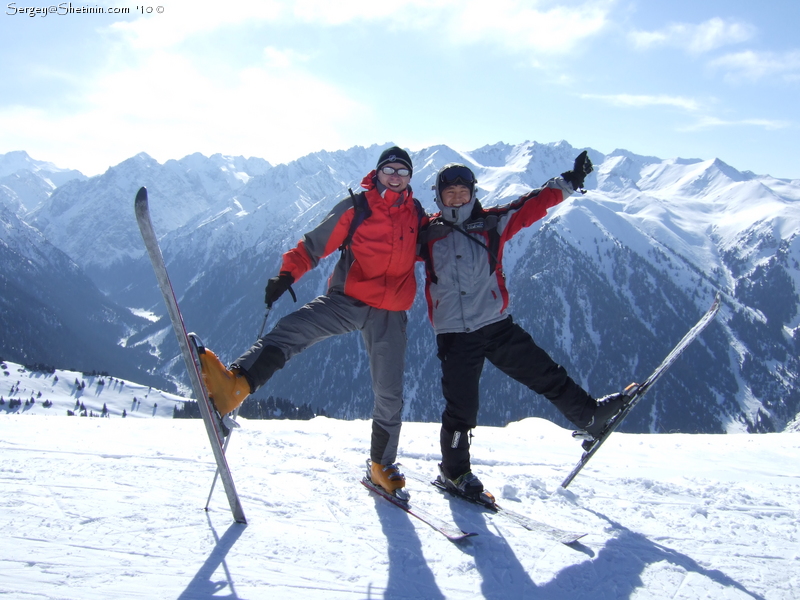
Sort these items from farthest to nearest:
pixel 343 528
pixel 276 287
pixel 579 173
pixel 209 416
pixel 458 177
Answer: pixel 579 173 < pixel 458 177 < pixel 276 287 < pixel 343 528 < pixel 209 416

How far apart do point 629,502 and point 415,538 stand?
7.33 ft

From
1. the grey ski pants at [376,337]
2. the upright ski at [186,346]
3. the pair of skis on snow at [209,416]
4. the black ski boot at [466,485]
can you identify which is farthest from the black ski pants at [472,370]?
the upright ski at [186,346]

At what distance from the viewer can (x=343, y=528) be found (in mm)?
3475

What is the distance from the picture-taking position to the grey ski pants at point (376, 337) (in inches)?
160

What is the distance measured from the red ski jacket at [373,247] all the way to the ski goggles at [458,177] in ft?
1.42

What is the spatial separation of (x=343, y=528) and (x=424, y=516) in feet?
2.21

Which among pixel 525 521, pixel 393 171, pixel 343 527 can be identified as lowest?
pixel 343 527

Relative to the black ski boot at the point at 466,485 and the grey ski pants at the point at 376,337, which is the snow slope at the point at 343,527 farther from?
the grey ski pants at the point at 376,337

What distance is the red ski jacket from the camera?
4.29 metres

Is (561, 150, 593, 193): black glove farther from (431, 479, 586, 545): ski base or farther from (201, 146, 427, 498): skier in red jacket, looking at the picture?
(431, 479, 586, 545): ski base

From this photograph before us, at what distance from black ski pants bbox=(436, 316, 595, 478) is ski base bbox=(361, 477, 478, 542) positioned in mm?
632

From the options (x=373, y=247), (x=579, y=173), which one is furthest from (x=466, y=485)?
(x=579, y=173)

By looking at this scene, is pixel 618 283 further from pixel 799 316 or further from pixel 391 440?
pixel 391 440

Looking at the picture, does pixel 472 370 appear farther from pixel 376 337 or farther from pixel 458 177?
pixel 458 177
